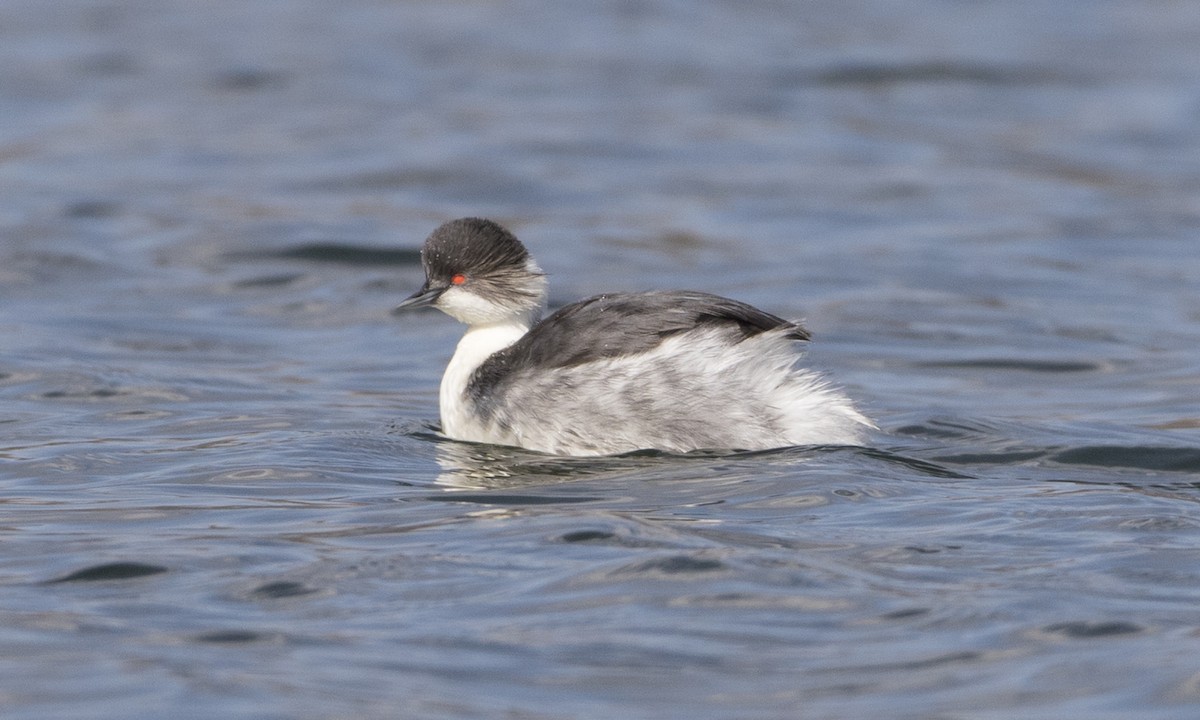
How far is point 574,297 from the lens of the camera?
12.9 meters

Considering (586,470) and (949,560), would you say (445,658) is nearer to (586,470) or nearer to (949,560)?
(949,560)

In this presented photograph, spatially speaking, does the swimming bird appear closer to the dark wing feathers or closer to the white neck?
the dark wing feathers

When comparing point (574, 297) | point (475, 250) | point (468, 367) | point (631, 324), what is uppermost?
point (475, 250)

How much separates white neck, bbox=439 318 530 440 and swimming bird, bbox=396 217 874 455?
0.18 metres

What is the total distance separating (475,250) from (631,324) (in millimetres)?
1091

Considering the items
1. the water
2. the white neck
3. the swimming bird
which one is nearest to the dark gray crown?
the white neck

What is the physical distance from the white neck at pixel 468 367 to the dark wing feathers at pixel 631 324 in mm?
397

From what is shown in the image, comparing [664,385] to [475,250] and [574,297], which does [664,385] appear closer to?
[475,250]

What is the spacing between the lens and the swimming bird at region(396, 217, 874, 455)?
24.3ft

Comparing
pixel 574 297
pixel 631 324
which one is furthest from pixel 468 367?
pixel 574 297

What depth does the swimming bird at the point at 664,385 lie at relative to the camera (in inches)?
291

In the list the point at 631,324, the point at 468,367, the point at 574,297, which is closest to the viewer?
the point at 631,324

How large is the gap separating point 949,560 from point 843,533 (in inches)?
18.3

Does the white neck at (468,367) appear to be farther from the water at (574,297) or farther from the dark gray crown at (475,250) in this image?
the dark gray crown at (475,250)
